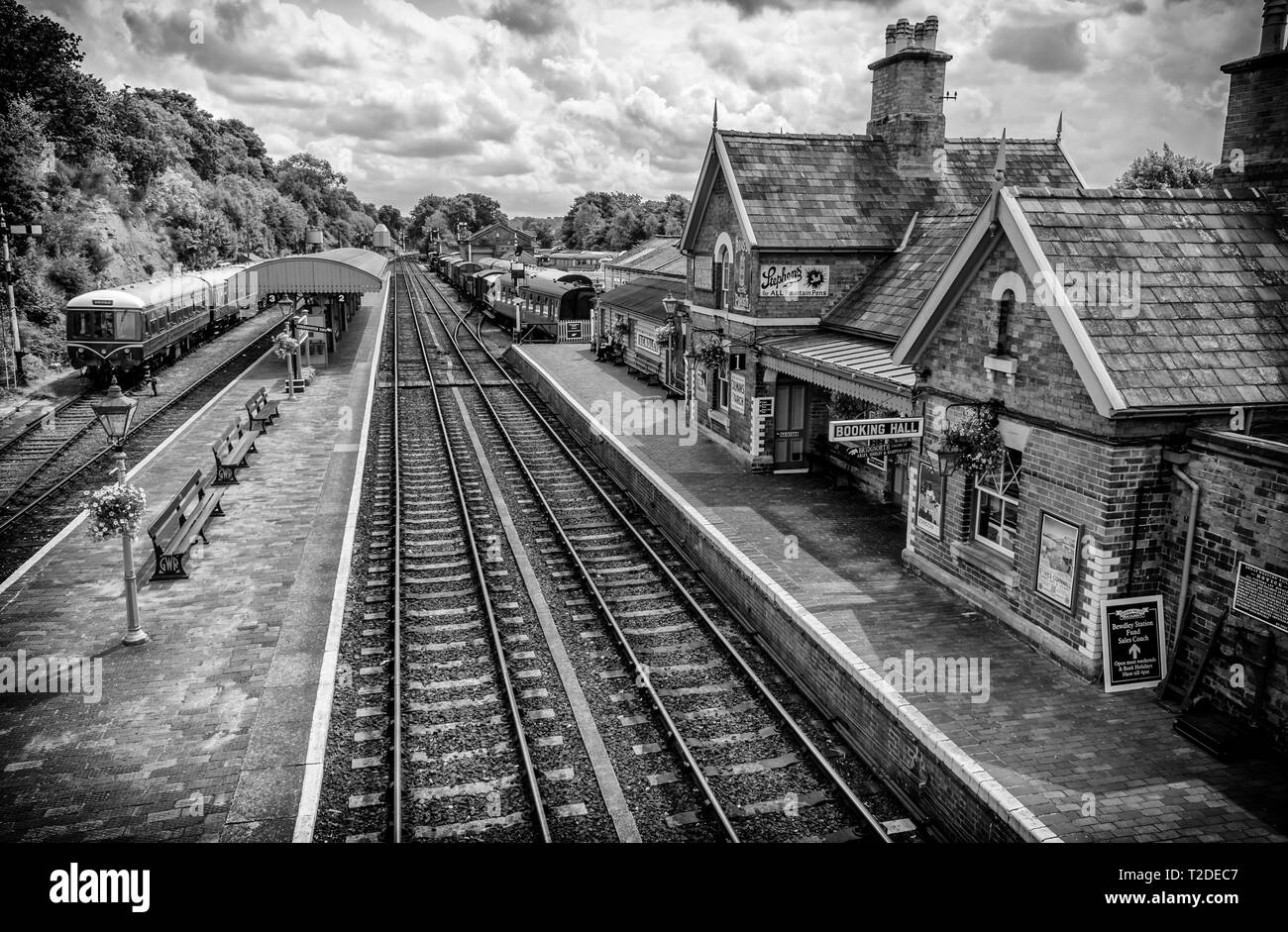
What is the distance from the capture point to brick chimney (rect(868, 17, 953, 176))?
63.7ft

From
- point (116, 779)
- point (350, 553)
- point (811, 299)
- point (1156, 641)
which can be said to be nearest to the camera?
point (116, 779)

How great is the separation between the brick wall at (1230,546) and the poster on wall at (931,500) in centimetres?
328

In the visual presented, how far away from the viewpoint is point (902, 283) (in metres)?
17.5

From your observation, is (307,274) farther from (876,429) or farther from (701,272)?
(876,429)

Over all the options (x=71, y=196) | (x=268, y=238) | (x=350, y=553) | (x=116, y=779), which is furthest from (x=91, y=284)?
(x=268, y=238)

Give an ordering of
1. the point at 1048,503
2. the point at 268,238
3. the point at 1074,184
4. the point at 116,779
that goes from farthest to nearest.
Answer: the point at 268,238
the point at 1074,184
the point at 1048,503
the point at 116,779

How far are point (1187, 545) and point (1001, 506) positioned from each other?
104 inches

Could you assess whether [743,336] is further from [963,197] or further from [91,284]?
[91,284]

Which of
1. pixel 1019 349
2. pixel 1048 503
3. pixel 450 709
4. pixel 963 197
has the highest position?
pixel 963 197

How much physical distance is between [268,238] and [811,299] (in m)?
77.1

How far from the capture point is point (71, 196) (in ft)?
135

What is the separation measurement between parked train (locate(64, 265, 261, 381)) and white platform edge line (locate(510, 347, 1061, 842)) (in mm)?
21292

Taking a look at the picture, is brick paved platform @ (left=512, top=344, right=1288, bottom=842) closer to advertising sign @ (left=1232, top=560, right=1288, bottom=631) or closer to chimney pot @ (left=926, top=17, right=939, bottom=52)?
advertising sign @ (left=1232, top=560, right=1288, bottom=631)

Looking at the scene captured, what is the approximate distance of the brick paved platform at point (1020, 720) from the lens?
7.31 m
